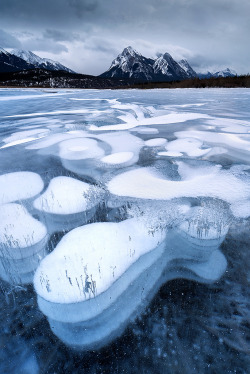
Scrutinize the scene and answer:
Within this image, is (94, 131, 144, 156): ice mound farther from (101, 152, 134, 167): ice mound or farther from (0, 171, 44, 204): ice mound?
(0, 171, 44, 204): ice mound

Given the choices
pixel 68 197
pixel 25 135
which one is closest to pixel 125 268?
pixel 68 197

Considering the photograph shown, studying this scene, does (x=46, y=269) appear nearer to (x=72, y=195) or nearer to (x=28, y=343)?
(x=28, y=343)

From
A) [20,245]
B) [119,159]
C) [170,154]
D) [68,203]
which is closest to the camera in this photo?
[20,245]

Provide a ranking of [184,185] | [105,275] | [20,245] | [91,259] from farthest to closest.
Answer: [184,185] → [20,245] → [91,259] → [105,275]

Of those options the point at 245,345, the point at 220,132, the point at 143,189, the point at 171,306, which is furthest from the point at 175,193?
the point at 220,132

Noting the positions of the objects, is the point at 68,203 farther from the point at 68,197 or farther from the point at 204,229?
the point at 204,229

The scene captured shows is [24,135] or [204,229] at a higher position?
[204,229]
